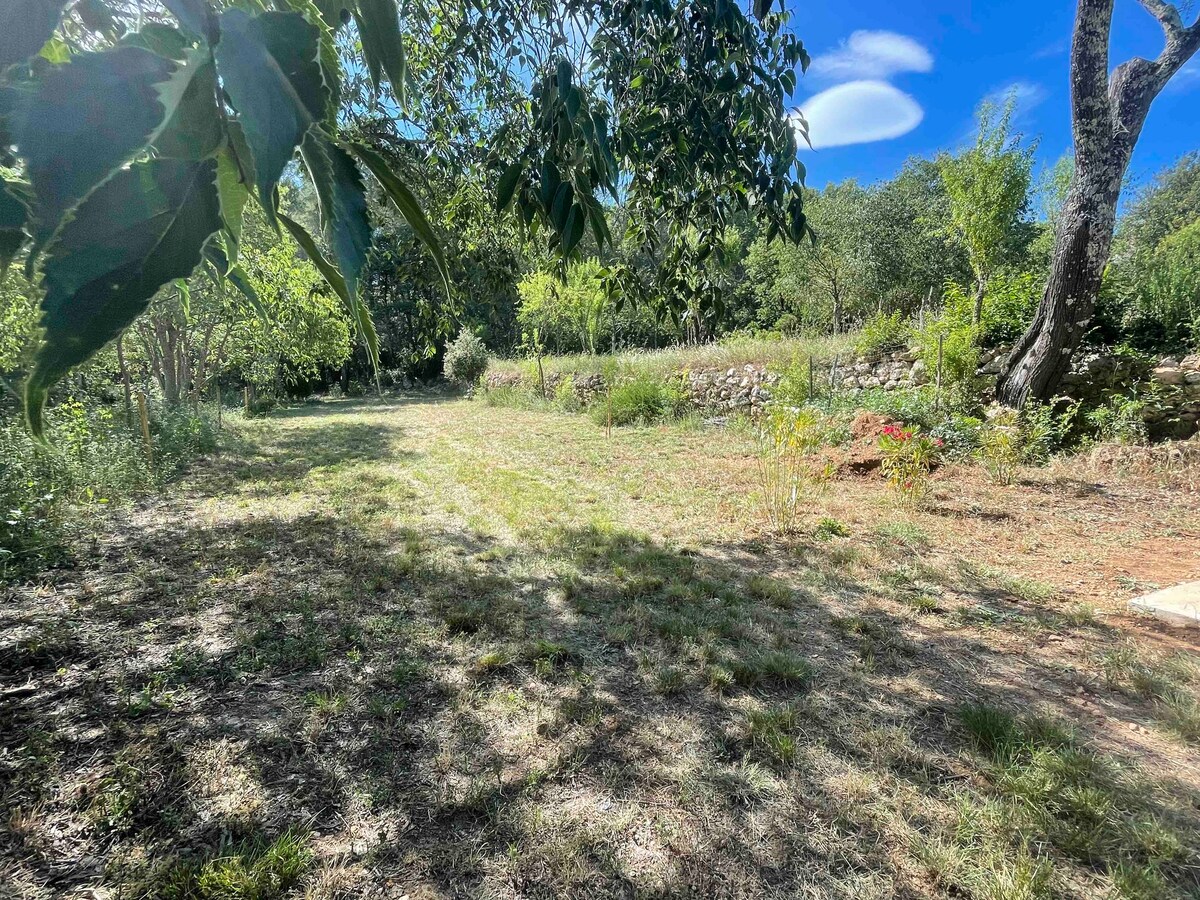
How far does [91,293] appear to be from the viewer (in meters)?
0.22

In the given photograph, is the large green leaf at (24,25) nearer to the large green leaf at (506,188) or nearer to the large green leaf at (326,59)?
the large green leaf at (326,59)

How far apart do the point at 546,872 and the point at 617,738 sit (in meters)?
0.56

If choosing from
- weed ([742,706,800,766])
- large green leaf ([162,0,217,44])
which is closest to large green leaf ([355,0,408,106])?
large green leaf ([162,0,217,44])

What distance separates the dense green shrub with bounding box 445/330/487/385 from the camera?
2034 cm

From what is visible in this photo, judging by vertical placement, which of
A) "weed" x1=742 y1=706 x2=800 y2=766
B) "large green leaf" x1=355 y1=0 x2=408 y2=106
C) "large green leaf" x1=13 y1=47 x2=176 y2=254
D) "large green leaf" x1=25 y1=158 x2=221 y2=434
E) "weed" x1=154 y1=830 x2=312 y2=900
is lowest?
"weed" x1=742 y1=706 x2=800 y2=766

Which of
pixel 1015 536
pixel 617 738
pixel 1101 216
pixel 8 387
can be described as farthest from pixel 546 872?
pixel 1101 216

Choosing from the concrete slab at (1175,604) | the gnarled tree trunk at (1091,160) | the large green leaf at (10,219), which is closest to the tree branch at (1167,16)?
the gnarled tree trunk at (1091,160)

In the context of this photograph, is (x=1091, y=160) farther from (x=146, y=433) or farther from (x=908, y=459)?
(x=146, y=433)

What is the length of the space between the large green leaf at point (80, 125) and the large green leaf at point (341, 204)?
9 cm

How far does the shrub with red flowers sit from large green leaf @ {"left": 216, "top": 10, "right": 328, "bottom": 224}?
5.12 metres

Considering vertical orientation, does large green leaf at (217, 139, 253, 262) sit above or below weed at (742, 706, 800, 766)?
above

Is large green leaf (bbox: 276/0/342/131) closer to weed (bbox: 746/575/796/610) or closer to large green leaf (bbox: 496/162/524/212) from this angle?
large green leaf (bbox: 496/162/524/212)

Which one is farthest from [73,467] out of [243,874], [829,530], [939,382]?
[939,382]

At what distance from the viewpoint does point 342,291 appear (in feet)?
1.21
